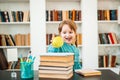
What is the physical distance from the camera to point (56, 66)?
1.48 meters

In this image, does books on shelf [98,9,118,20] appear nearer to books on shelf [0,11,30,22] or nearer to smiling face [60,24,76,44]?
books on shelf [0,11,30,22]

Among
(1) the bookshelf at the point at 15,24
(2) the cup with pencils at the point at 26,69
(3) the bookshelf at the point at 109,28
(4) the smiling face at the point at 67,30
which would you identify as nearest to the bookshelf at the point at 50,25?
(1) the bookshelf at the point at 15,24

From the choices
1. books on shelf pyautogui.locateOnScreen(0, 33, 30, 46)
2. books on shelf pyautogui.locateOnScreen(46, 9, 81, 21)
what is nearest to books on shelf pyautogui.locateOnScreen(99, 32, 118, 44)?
books on shelf pyautogui.locateOnScreen(46, 9, 81, 21)

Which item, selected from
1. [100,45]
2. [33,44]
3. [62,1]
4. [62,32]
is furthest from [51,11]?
[62,32]

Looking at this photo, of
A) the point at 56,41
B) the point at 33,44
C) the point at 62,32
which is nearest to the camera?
the point at 56,41

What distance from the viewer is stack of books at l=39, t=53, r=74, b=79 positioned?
57.7 inches

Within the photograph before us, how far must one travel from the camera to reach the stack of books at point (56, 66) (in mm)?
1467

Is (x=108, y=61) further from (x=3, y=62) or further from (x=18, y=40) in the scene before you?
(x=3, y=62)

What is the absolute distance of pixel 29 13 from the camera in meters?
4.09

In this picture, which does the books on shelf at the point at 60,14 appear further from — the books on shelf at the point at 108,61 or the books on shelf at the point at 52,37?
the books on shelf at the point at 108,61

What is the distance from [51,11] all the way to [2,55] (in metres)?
1.26

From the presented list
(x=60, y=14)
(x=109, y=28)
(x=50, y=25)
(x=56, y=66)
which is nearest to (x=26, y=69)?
(x=56, y=66)

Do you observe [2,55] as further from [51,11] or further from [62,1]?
[62,1]

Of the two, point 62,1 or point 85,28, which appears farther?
point 62,1
